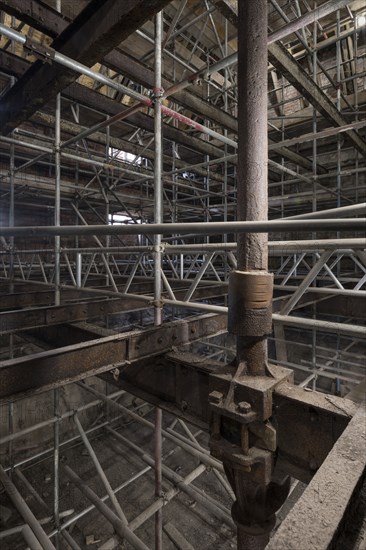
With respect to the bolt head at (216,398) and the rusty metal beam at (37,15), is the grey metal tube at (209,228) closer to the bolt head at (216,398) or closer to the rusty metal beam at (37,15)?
the bolt head at (216,398)

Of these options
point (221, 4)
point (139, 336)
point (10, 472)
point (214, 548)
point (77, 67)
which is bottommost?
point (214, 548)

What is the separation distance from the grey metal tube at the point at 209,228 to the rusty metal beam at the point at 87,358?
1.10 meters

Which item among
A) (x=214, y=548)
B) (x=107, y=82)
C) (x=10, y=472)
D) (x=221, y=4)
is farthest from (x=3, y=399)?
(x=214, y=548)

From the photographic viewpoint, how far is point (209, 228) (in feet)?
4.46

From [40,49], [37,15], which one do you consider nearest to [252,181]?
[40,49]

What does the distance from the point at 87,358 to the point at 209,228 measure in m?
1.74

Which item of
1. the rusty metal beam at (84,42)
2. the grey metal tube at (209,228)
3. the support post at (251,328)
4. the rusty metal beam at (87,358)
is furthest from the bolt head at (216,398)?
the rusty metal beam at (84,42)

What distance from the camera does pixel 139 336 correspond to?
8.96ft

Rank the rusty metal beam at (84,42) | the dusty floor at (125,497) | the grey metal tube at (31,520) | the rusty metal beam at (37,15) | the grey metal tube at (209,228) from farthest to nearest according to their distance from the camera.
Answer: the dusty floor at (125,497), the grey metal tube at (31,520), the rusty metal beam at (37,15), the rusty metal beam at (84,42), the grey metal tube at (209,228)

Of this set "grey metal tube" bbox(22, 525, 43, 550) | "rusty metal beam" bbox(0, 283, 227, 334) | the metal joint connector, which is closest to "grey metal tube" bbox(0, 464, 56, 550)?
"grey metal tube" bbox(22, 525, 43, 550)

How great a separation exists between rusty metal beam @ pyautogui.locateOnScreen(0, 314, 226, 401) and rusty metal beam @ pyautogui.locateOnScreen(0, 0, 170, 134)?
9.39ft

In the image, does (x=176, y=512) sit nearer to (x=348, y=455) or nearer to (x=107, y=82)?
(x=348, y=455)

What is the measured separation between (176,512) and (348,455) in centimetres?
575

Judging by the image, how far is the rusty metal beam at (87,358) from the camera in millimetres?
2132
